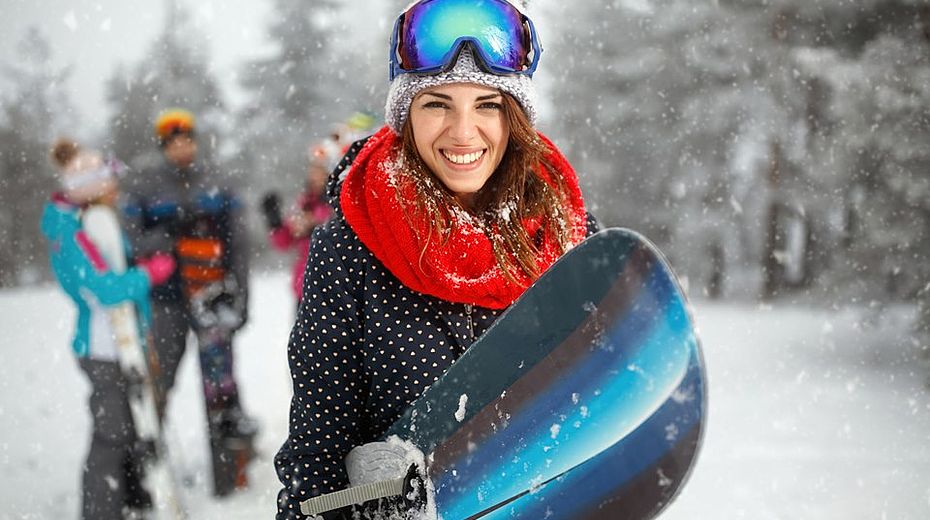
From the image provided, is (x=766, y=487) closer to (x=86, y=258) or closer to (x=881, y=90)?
(x=86, y=258)

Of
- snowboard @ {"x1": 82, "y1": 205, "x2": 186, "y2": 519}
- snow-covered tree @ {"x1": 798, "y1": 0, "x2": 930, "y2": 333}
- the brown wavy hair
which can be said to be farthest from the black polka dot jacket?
snow-covered tree @ {"x1": 798, "y1": 0, "x2": 930, "y2": 333}

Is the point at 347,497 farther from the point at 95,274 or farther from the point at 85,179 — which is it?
the point at 85,179

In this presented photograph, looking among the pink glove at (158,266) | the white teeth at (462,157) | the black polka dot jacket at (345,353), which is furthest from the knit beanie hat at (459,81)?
the pink glove at (158,266)

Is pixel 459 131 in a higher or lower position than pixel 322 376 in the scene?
higher

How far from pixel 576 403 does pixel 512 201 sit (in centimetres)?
48

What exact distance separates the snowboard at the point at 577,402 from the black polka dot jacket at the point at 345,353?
7 cm

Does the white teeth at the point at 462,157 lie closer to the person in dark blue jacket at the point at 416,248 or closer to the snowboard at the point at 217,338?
the person in dark blue jacket at the point at 416,248

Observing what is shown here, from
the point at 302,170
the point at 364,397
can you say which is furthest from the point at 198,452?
the point at 302,170

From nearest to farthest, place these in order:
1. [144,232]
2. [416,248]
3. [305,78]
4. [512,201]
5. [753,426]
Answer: [416,248] < [512,201] < [144,232] < [753,426] < [305,78]

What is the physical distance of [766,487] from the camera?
445cm

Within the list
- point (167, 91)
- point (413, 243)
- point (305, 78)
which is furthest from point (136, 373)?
point (167, 91)

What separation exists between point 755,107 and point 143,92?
20734 millimetres

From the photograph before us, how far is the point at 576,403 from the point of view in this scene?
4.00ft

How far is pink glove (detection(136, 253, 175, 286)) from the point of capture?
387cm
